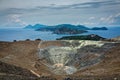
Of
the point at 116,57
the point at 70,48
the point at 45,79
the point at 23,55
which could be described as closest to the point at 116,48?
the point at 116,57

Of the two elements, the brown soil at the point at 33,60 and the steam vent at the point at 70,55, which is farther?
the steam vent at the point at 70,55

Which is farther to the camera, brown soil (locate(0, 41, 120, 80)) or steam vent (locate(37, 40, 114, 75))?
steam vent (locate(37, 40, 114, 75))

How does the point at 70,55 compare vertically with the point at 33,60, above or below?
above

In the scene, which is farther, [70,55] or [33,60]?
[70,55]

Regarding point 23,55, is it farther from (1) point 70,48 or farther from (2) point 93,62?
(2) point 93,62

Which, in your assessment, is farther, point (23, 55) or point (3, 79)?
point (23, 55)

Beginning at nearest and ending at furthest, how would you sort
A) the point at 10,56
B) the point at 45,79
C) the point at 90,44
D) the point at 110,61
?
the point at 45,79 < the point at 110,61 < the point at 10,56 < the point at 90,44

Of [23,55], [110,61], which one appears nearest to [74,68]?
[110,61]

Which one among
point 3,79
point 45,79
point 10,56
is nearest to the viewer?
point 3,79
